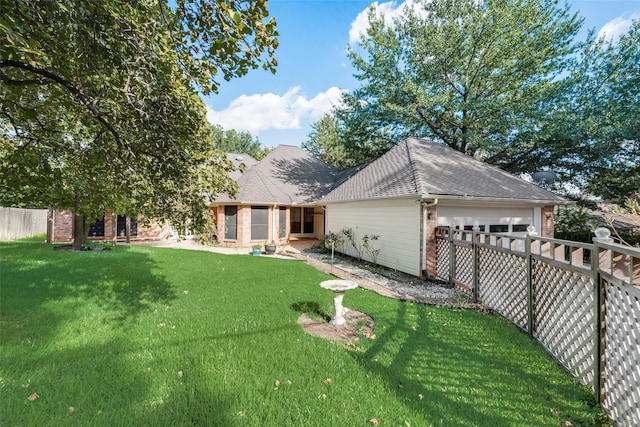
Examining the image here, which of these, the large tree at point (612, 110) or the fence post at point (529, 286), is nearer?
the fence post at point (529, 286)

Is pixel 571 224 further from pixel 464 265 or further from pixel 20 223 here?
pixel 20 223

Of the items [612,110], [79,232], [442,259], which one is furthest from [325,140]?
[442,259]

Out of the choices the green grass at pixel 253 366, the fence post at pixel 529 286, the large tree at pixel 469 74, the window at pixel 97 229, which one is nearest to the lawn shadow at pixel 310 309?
the green grass at pixel 253 366

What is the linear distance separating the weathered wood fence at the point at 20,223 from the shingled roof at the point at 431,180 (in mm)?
17915

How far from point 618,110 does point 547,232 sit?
7.95 m

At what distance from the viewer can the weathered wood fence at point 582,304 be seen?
7.95 ft

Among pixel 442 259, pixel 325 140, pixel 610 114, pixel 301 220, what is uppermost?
pixel 325 140

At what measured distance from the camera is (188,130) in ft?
14.1

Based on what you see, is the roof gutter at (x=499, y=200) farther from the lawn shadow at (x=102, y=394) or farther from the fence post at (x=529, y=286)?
the lawn shadow at (x=102, y=394)

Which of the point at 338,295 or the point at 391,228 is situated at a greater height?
the point at 391,228

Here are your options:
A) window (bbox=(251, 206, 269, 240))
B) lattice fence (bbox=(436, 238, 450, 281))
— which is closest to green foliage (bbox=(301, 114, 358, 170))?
window (bbox=(251, 206, 269, 240))

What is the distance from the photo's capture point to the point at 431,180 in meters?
9.22

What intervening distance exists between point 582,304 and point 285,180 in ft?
55.0

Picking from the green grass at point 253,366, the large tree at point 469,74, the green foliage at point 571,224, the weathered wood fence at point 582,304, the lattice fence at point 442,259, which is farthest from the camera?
the green foliage at point 571,224
